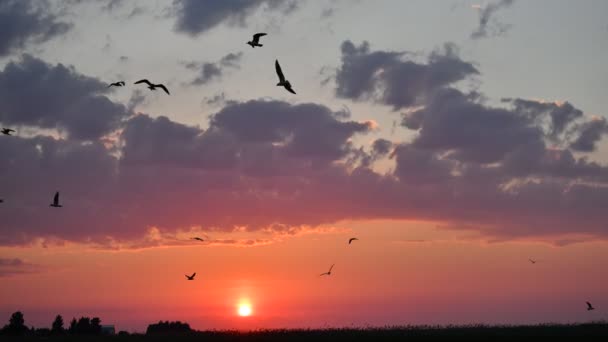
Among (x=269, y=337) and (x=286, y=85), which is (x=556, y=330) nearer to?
(x=269, y=337)

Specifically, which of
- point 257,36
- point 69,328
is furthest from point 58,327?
point 257,36

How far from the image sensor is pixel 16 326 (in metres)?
105

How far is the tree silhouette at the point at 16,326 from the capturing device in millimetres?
102181

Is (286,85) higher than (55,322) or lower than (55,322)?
higher

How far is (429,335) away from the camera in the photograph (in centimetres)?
7544

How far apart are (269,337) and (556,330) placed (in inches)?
1348

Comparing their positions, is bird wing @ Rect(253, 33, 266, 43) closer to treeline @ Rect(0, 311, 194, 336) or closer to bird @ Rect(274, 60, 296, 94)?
bird @ Rect(274, 60, 296, 94)

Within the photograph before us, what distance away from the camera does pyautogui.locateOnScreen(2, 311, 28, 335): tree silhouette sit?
4023 inches

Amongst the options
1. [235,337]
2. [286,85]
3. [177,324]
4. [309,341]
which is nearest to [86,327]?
[177,324]

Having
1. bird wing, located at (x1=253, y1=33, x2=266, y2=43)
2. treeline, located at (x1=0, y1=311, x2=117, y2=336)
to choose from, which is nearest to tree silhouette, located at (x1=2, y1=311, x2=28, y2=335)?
treeline, located at (x1=0, y1=311, x2=117, y2=336)

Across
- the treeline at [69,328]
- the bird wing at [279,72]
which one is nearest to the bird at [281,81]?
the bird wing at [279,72]

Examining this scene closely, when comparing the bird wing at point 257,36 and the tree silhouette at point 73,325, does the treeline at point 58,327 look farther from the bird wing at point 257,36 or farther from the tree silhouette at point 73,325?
the bird wing at point 257,36

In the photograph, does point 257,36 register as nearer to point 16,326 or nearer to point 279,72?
point 279,72

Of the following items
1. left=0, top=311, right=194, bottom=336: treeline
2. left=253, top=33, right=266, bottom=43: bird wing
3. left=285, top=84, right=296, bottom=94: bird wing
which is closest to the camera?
left=285, top=84, right=296, bottom=94: bird wing
